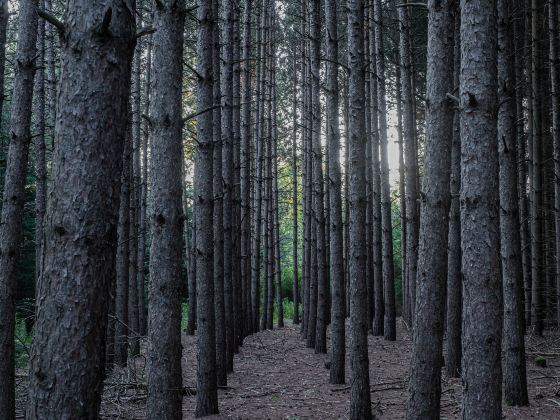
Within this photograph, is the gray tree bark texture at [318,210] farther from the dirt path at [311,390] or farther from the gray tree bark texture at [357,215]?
the gray tree bark texture at [357,215]

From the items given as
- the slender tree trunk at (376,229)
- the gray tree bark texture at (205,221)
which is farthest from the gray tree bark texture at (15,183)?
the slender tree trunk at (376,229)

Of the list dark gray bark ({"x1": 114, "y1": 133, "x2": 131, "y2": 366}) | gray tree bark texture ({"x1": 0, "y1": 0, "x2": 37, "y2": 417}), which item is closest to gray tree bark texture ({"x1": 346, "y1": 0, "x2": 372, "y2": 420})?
gray tree bark texture ({"x1": 0, "y1": 0, "x2": 37, "y2": 417})

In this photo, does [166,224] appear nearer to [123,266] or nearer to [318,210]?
[123,266]

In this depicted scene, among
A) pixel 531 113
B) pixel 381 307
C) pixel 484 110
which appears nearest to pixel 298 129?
pixel 381 307

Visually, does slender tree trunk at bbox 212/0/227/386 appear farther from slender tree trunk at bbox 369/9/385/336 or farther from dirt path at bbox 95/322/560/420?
slender tree trunk at bbox 369/9/385/336

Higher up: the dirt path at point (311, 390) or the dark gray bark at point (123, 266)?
the dark gray bark at point (123, 266)

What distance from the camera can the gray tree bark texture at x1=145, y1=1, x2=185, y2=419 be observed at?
4539 mm

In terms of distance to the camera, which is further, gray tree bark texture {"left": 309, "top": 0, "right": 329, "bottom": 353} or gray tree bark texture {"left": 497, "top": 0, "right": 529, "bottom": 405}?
gray tree bark texture {"left": 309, "top": 0, "right": 329, "bottom": 353}

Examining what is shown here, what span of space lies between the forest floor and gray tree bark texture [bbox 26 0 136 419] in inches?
166

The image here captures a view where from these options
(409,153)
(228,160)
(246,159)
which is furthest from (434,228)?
(246,159)

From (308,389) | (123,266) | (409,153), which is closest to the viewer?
(308,389)

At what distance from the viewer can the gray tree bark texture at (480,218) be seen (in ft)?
11.8

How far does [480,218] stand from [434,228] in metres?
0.91

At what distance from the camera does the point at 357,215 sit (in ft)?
21.1
